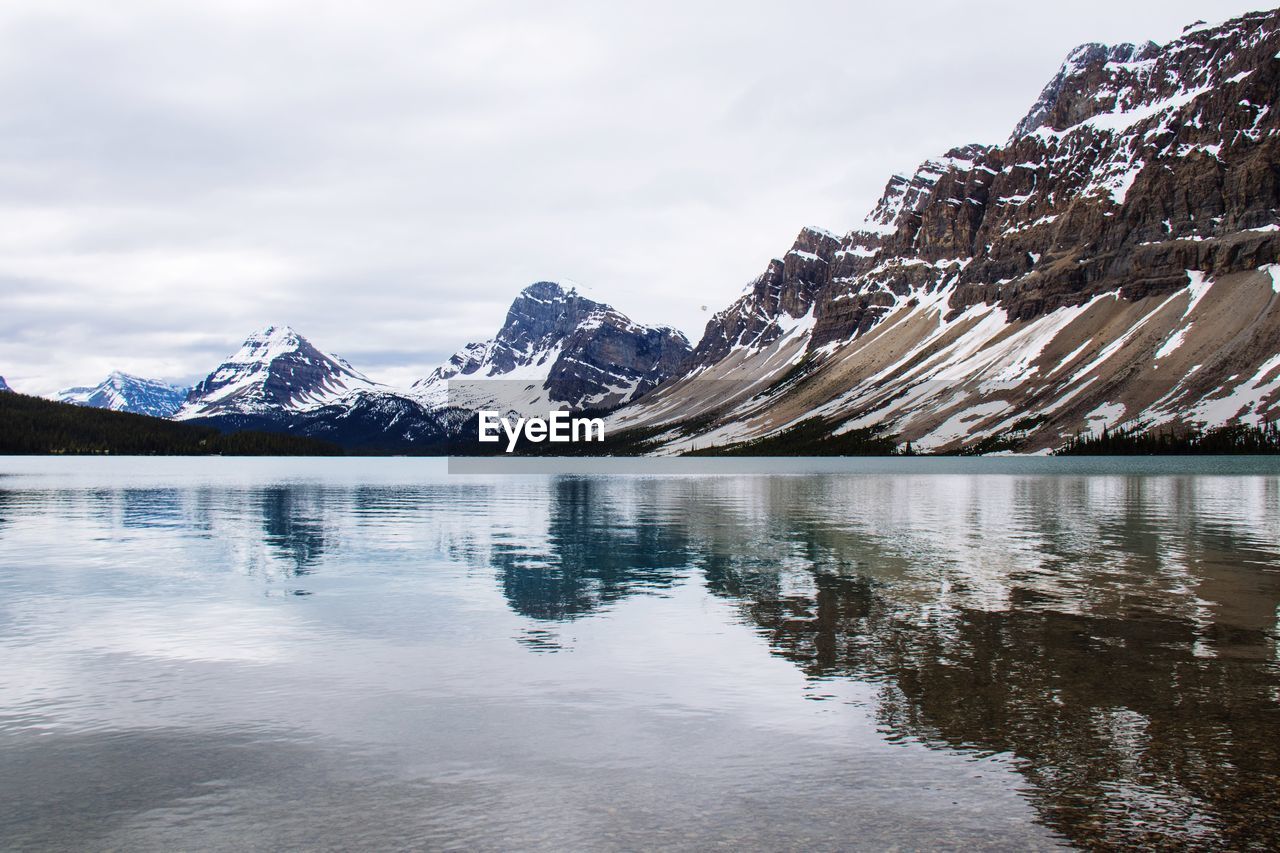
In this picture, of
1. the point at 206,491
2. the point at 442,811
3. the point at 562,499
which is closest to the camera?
the point at 442,811

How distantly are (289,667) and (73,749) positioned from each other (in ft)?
23.9

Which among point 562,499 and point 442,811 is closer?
point 442,811

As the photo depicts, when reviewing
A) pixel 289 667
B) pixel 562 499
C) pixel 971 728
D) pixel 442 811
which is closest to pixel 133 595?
pixel 289 667

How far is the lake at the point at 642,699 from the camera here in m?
14.4

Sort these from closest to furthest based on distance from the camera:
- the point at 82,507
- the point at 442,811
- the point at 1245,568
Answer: the point at 442,811 → the point at 1245,568 → the point at 82,507

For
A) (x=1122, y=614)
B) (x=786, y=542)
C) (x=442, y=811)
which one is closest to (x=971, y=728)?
(x=442, y=811)

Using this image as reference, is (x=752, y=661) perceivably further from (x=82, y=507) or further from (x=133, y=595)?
(x=82, y=507)

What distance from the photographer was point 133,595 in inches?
1457

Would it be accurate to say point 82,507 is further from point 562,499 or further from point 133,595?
point 133,595

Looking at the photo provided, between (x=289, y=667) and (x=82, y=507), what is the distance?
7169 cm

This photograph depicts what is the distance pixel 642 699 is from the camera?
21.7 metres

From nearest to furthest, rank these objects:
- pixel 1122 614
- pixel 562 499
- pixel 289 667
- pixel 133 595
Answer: pixel 289 667 → pixel 1122 614 → pixel 133 595 → pixel 562 499

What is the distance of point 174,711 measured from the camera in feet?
68.2

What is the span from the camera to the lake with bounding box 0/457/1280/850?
14.4 m
